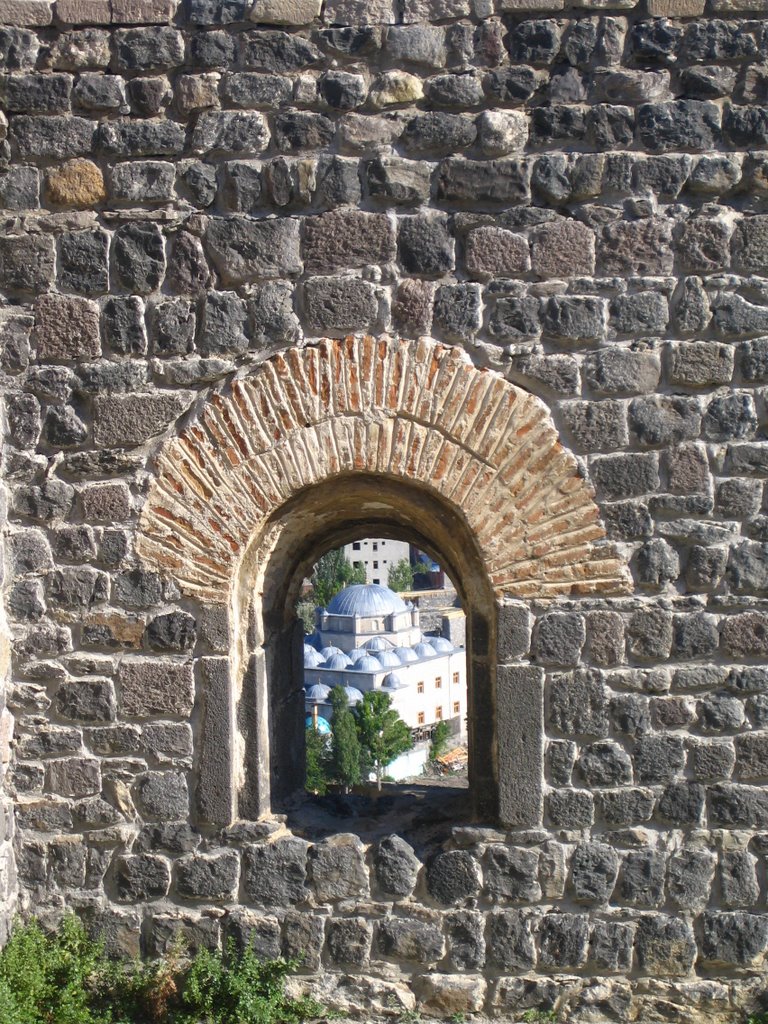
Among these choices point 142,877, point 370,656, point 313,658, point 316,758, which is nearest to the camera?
point 142,877

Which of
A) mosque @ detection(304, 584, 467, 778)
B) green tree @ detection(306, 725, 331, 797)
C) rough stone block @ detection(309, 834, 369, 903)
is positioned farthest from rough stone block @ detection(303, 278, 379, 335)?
mosque @ detection(304, 584, 467, 778)

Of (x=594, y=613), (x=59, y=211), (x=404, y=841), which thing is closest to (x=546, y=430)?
(x=594, y=613)

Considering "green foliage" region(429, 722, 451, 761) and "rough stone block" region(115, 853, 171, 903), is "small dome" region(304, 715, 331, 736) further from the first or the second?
"rough stone block" region(115, 853, 171, 903)

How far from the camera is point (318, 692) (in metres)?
37.5

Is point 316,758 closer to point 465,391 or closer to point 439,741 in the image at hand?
point 439,741

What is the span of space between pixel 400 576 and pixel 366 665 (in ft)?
57.8

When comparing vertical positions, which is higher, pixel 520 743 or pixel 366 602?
pixel 366 602

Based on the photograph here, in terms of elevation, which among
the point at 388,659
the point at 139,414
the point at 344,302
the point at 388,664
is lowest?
the point at 388,664

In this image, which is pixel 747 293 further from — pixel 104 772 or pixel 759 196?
pixel 104 772

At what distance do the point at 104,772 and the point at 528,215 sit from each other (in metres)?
2.93

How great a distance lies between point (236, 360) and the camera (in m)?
4.23

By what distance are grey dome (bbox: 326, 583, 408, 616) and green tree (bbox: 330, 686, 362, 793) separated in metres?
10.5

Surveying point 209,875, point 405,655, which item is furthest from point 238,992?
point 405,655

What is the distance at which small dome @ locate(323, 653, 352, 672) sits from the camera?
126 ft
